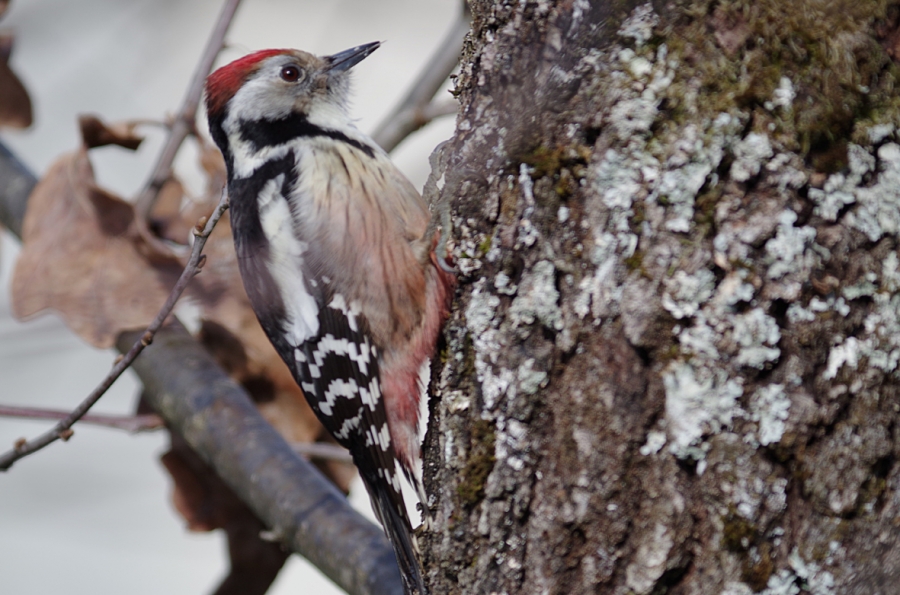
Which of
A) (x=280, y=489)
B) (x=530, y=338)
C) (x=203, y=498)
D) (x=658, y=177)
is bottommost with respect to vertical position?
(x=203, y=498)

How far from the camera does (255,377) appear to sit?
315cm

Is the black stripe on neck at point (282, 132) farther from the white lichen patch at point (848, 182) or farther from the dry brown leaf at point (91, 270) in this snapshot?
the white lichen patch at point (848, 182)

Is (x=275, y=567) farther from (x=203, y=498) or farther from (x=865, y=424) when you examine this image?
(x=865, y=424)

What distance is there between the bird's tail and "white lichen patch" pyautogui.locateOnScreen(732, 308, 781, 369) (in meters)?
0.89

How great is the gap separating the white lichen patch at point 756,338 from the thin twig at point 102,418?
1873 millimetres

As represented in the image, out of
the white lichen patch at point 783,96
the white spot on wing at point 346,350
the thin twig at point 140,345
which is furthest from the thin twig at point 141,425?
the white lichen patch at point 783,96

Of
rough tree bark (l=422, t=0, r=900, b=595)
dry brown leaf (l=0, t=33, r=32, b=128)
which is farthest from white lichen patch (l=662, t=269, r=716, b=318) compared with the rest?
dry brown leaf (l=0, t=33, r=32, b=128)

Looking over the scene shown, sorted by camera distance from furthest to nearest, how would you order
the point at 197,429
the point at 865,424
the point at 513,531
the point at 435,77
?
the point at 435,77 → the point at 197,429 → the point at 513,531 → the point at 865,424

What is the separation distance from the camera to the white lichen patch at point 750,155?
116 cm

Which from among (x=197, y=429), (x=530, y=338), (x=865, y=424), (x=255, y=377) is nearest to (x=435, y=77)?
(x=255, y=377)

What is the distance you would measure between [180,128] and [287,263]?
1039 millimetres

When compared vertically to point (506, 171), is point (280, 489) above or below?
below

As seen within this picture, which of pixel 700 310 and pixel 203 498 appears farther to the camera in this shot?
pixel 203 498

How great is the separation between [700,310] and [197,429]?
6.46 feet
